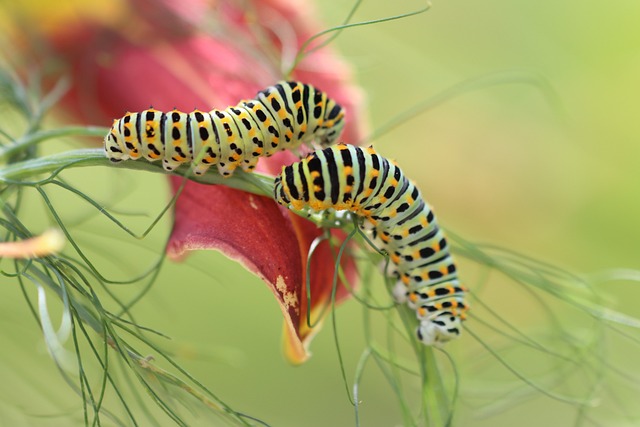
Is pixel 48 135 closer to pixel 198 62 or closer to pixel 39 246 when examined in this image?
pixel 39 246

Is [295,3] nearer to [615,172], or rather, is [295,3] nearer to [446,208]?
[446,208]

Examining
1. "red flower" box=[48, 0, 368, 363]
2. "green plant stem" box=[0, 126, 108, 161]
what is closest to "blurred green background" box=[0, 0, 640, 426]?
"red flower" box=[48, 0, 368, 363]

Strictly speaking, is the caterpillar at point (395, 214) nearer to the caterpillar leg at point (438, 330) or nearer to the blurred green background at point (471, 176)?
the caterpillar leg at point (438, 330)

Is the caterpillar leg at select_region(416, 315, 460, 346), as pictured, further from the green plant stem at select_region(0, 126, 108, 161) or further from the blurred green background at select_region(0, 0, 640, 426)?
the blurred green background at select_region(0, 0, 640, 426)

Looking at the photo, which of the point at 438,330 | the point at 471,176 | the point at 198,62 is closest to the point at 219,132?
the point at 438,330

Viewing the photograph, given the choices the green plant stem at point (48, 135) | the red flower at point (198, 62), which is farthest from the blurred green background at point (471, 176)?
the green plant stem at point (48, 135)

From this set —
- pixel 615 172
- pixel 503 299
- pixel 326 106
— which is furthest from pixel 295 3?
pixel 615 172
